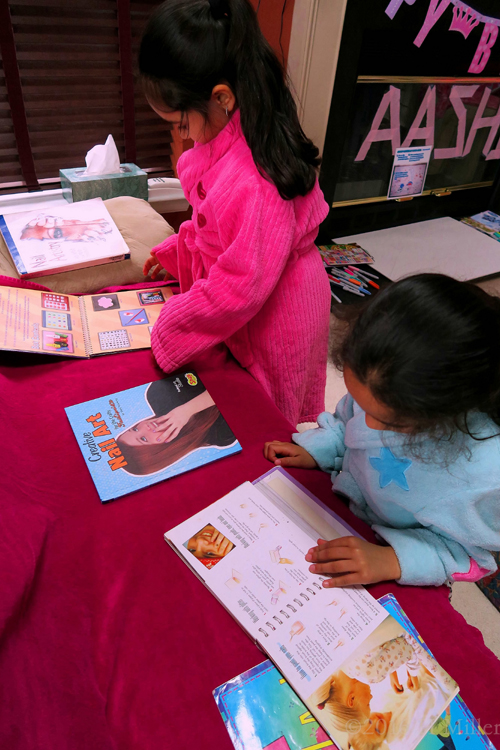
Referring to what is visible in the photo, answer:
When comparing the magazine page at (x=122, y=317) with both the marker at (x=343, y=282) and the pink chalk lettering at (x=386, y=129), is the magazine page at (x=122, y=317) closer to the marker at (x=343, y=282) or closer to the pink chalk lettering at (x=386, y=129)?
the marker at (x=343, y=282)

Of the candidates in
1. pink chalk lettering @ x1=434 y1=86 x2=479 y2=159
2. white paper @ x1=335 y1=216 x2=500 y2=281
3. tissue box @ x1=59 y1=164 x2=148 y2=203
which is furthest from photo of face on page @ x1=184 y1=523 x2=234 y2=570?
pink chalk lettering @ x1=434 y1=86 x2=479 y2=159

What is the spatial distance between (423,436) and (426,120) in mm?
2411

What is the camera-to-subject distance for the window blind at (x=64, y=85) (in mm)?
1652

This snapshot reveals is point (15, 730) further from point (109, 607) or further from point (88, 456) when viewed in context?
point (88, 456)

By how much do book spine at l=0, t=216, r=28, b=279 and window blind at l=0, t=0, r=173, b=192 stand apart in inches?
29.9

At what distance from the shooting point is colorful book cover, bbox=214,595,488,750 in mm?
542

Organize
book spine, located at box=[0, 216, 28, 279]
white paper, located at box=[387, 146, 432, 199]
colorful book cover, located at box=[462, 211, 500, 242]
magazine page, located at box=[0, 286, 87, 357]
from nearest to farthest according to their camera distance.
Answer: magazine page, located at box=[0, 286, 87, 357]
book spine, located at box=[0, 216, 28, 279]
white paper, located at box=[387, 146, 432, 199]
colorful book cover, located at box=[462, 211, 500, 242]

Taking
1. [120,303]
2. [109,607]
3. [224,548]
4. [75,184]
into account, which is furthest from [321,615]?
[75,184]

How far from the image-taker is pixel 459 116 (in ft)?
8.49

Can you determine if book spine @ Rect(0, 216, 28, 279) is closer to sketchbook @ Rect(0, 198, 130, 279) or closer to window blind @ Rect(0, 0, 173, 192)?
sketchbook @ Rect(0, 198, 130, 279)

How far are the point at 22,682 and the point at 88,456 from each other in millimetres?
340

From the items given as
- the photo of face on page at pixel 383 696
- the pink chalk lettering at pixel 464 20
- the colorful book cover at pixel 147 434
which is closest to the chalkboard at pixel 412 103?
the pink chalk lettering at pixel 464 20

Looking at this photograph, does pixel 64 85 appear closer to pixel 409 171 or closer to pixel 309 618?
pixel 409 171

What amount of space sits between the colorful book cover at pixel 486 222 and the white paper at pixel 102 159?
2241mm
